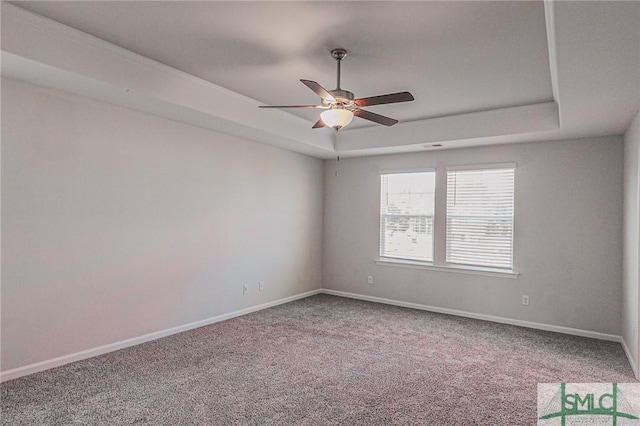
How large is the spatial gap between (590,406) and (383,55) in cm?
316

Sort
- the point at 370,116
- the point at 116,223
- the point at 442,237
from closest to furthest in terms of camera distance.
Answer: the point at 370,116, the point at 116,223, the point at 442,237

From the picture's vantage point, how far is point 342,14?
8.48ft

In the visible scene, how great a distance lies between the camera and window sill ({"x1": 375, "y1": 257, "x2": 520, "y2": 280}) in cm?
521

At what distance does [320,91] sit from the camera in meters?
2.97

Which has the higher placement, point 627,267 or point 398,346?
point 627,267

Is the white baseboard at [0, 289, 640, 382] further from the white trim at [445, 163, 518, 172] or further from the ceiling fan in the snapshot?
the ceiling fan

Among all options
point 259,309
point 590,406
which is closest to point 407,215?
point 259,309

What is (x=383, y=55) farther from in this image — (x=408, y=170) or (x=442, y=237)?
(x=442, y=237)

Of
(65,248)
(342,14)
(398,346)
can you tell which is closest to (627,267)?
(398,346)

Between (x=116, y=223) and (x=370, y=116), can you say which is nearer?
(x=370, y=116)

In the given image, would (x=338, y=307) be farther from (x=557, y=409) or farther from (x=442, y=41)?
(x=442, y=41)

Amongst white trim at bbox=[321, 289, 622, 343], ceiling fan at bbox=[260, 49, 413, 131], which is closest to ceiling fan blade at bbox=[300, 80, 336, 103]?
ceiling fan at bbox=[260, 49, 413, 131]

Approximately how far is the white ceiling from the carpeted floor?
2400mm

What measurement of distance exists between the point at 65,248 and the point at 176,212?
1.21 metres
